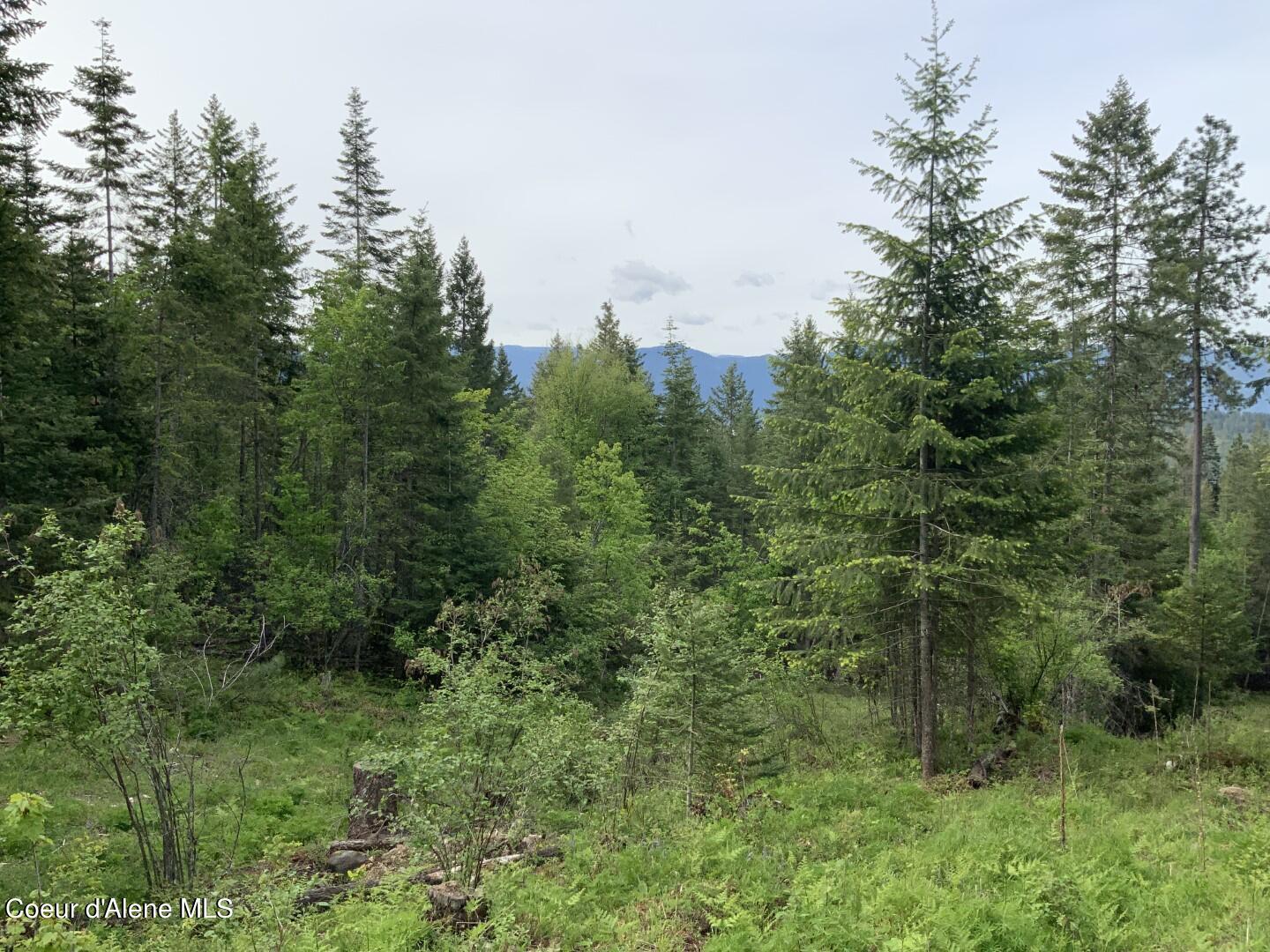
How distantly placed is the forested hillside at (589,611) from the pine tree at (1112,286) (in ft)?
0.33

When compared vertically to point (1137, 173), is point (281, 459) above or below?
below

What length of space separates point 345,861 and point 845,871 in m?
6.14

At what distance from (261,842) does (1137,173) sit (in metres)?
24.5

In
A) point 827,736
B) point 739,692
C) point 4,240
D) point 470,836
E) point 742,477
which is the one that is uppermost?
point 4,240

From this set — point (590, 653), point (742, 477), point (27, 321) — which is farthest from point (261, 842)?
point (742, 477)

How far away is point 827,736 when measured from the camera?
13.5 m

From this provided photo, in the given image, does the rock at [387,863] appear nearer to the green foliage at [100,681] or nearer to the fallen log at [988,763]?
the green foliage at [100,681]

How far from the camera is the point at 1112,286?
59.5 feet

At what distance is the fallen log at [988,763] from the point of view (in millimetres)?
10445

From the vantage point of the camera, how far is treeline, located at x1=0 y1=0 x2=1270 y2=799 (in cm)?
1075

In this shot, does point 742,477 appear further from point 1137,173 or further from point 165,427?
point 165,427

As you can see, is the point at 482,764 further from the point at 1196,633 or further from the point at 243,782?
the point at 1196,633

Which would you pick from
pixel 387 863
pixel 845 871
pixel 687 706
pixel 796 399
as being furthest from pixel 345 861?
pixel 796 399

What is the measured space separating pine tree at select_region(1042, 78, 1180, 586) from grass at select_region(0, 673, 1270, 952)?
911cm
